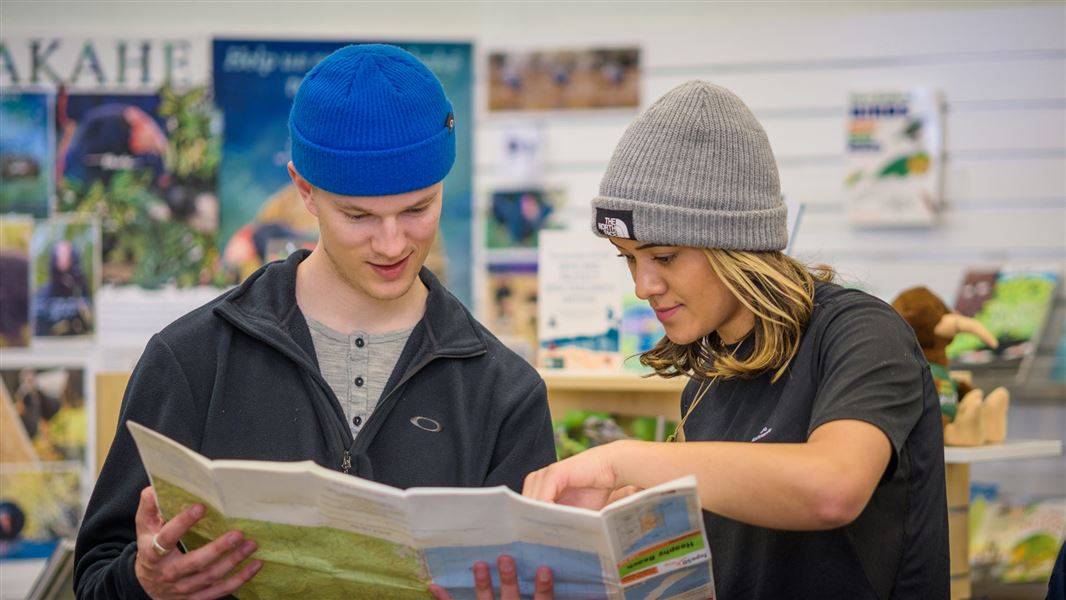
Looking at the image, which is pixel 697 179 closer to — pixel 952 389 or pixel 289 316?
pixel 289 316

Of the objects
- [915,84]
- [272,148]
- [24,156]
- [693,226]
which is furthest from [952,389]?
[24,156]

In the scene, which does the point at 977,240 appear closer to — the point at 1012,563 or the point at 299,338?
the point at 1012,563

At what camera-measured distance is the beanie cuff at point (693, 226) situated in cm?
169

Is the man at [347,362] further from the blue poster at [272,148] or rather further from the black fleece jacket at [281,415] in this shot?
the blue poster at [272,148]

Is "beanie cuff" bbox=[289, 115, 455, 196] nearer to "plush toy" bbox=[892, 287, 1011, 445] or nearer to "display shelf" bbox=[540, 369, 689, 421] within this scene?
"display shelf" bbox=[540, 369, 689, 421]

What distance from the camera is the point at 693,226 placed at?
5.55 ft

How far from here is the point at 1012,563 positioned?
4641 millimetres

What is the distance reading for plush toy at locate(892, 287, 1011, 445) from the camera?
3.37m

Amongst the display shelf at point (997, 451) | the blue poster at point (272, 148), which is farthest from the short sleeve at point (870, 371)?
the blue poster at point (272, 148)

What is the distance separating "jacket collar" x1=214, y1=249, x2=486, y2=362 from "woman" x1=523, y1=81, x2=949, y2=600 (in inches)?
10.7

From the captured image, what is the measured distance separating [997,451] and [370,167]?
2.44m

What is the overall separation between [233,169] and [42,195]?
859 millimetres

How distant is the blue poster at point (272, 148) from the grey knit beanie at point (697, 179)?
332cm

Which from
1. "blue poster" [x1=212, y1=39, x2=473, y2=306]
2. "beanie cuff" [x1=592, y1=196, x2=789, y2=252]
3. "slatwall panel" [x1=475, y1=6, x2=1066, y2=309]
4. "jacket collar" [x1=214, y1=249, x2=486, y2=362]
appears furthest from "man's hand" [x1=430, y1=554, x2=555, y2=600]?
"blue poster" [x1=212, y1=39, x2=473, y2=306]
